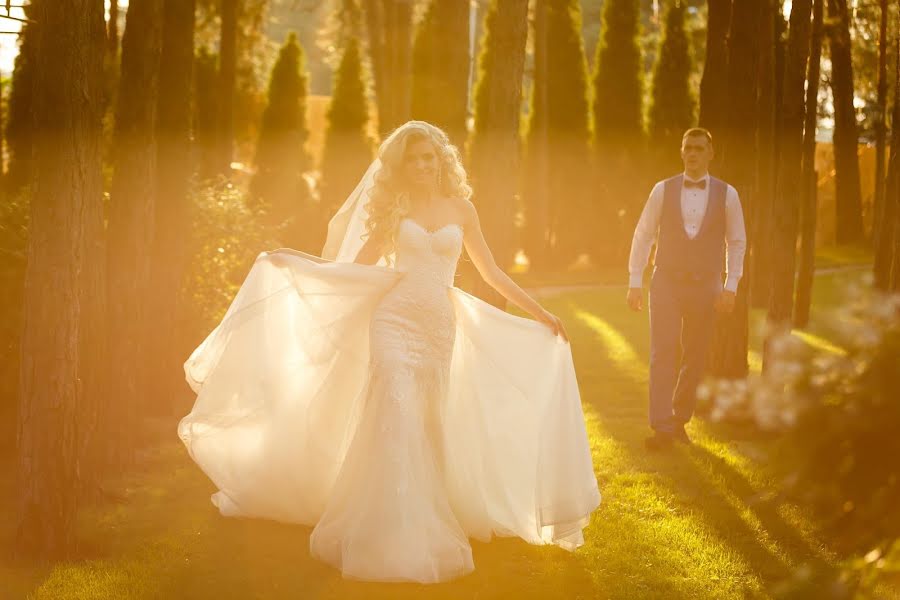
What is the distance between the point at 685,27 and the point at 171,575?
106 feet

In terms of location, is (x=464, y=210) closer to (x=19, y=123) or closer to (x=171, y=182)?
(x=171, y=182)

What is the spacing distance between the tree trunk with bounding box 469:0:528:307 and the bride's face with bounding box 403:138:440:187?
11.8ft

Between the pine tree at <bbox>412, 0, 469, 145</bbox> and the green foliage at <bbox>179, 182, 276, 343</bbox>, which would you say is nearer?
the green foliage at <bbox>179, 182, 276, 343</bbox>

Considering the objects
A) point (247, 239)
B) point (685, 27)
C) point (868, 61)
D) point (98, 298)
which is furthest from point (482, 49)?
point (98, 298)

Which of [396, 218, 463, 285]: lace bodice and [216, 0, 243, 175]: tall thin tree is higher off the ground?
[216, 0, 243, 175]: tall thin tree

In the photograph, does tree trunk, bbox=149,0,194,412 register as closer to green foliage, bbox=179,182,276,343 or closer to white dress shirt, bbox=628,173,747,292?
green foliage, bbox=179,182,276,343

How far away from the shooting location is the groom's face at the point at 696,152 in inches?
381

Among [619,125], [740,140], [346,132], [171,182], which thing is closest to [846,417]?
[171,182]

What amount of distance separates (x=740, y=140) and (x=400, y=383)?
632cm

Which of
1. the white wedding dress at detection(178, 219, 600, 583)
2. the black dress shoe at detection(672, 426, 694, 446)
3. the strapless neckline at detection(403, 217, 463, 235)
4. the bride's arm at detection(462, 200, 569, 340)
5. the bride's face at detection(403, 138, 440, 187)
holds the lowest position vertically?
the black dress shoe at detection(672, 426, 694, 446)

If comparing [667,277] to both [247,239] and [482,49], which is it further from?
[482,49]

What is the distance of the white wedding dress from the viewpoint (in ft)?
22.3

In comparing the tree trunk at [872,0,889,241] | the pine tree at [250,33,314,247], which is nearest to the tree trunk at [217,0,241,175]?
the pine tree at [250,33,314,247]

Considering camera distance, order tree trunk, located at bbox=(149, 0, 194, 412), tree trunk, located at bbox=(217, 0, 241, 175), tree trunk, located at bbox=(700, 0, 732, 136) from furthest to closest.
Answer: tree trunk, located at bbox=(217, 0, 241, 175) < tree trunk, located at bbox=(700, 0, 732, 136) < tree trunk, located at bbox=(149, 0, 194, 412)
